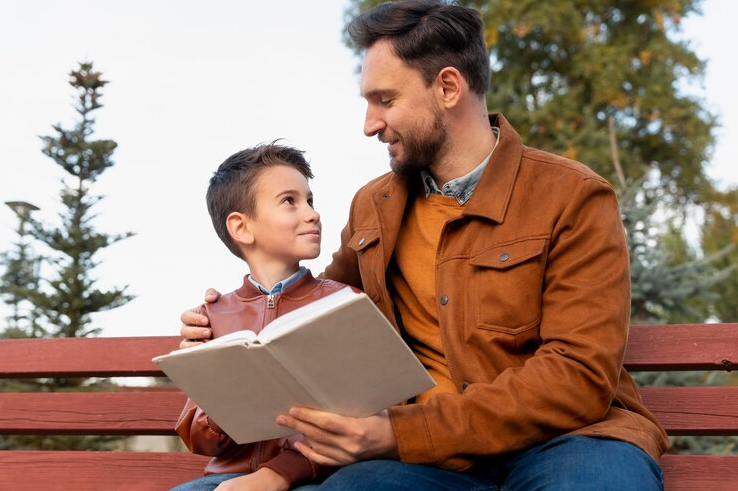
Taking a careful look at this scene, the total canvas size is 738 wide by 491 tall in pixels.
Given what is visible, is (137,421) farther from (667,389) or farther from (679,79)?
(679,79)

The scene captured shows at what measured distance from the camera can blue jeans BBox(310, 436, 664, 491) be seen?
2.22 m

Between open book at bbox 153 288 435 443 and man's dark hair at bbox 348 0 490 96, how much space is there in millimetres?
1128

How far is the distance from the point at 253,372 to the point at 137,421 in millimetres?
1675

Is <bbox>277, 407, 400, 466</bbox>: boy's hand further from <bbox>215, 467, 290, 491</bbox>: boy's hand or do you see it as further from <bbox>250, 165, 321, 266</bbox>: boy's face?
<bbox>250, 165, 321, 266</bbox>: boy's face

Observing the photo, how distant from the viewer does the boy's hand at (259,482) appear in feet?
7.94

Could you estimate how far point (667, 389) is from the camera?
124 inches

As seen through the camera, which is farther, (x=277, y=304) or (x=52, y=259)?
(x=52, y=259)

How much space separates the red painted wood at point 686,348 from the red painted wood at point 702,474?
1.04 feet

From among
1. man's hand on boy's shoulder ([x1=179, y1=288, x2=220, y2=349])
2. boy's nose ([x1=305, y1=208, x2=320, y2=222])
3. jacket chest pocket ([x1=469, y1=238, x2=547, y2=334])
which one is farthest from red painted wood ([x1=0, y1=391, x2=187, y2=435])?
jacket chest pocket ([x1=469, y1=238, x2=547, y2=334])

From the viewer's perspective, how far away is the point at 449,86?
3018 millimetres

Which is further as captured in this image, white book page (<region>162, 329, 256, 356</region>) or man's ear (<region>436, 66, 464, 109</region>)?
man's ear (<region>436, 66, 464, 109</region>)

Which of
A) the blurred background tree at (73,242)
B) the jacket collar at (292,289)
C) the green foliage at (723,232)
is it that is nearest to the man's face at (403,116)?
the jacket collar at (292,289)

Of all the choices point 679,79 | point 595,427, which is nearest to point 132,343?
point 595,427

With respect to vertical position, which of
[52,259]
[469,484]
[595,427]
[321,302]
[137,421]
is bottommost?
[52,259]
